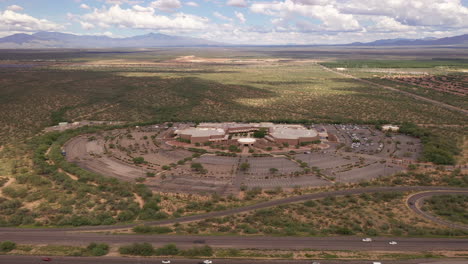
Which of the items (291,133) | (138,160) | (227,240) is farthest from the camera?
(291,133)

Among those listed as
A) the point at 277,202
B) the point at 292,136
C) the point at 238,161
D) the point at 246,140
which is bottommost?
the point at 277,202

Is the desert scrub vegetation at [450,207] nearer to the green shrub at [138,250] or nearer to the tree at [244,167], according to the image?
the tree at [244,167]

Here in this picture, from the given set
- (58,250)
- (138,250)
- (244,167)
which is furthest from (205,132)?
(58,250)

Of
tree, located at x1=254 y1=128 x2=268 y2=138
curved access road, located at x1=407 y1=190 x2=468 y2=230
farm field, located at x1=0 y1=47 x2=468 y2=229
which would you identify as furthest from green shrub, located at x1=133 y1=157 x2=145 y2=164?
curved access road, located at x1=407 y1=190 x2=468 y2=230

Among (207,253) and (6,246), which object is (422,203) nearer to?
(207,253)

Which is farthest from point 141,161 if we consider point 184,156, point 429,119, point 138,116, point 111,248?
point 429,119

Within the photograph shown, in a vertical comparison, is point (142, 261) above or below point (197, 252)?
below
